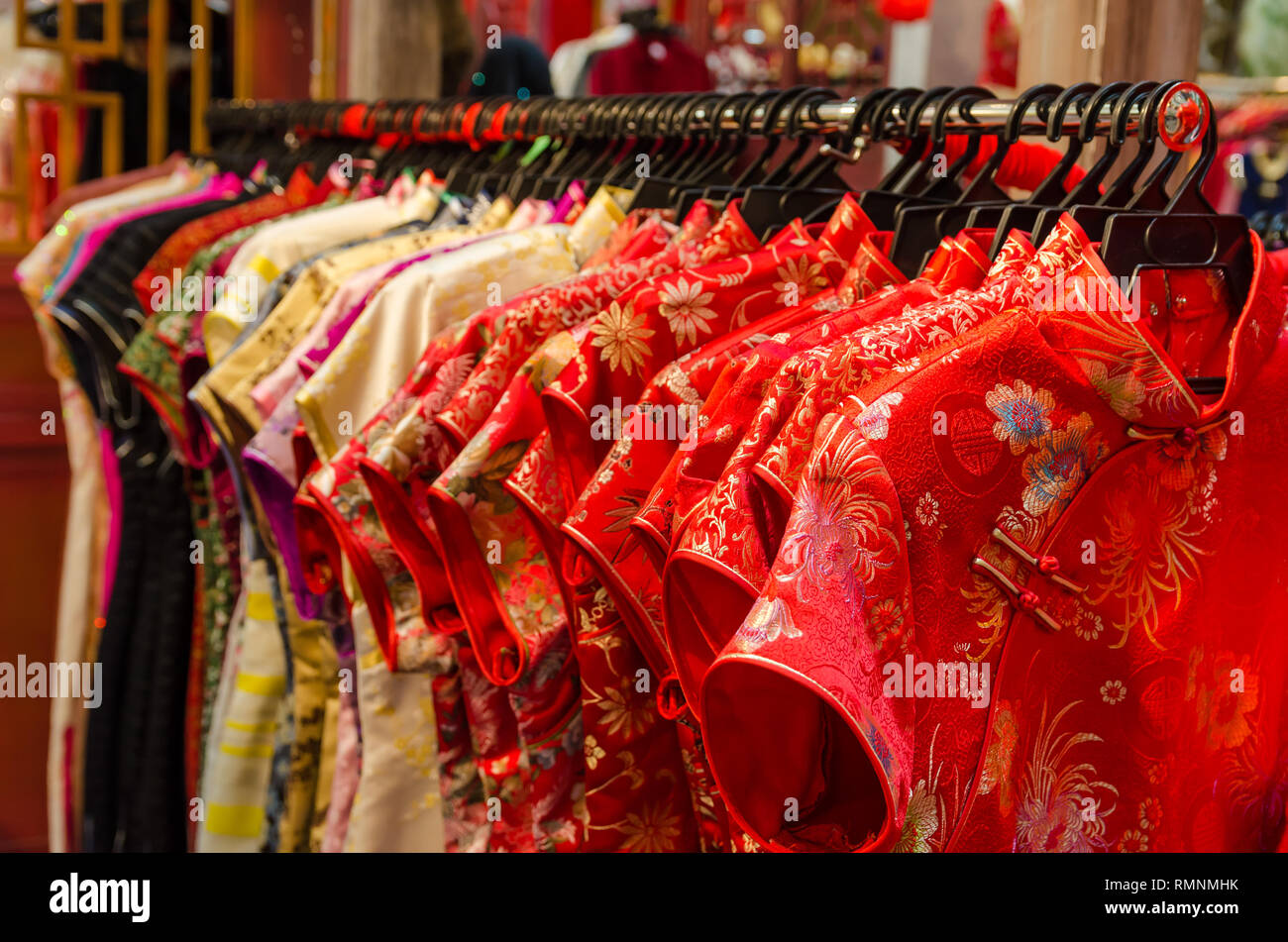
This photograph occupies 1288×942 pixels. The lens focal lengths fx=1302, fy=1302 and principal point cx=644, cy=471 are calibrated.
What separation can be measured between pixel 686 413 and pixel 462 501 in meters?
0.21

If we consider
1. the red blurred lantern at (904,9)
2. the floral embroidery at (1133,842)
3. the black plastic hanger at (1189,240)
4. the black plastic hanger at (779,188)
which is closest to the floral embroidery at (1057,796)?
the floral embroidery at (1133,842)

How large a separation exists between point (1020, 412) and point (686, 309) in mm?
305

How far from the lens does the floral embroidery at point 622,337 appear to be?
3.14 feet

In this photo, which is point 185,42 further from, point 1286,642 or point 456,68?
point 1286,642

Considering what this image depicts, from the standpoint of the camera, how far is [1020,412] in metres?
0.75

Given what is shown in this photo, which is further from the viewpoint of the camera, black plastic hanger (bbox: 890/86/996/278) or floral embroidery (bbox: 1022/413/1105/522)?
black plastic hanger (bbox: 890/86/996/278)

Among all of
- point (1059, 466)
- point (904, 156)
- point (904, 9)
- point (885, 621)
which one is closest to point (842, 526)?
point (885, 621)

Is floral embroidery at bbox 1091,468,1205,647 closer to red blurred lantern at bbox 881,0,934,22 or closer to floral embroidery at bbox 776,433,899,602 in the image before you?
floral embroidery at bbox 776,433,899,602

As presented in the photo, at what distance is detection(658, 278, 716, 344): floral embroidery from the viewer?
0.97 metres

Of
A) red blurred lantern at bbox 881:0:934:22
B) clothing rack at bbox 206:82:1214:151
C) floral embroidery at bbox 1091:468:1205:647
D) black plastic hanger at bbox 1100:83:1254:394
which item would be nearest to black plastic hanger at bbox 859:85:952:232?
clothing rack at bbox 206:82:1214:151

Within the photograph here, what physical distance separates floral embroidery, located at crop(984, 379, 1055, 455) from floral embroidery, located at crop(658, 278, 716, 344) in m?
0.29

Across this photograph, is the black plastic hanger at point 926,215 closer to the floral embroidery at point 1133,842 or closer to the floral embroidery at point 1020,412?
the floral embroidery at point 1020,412
